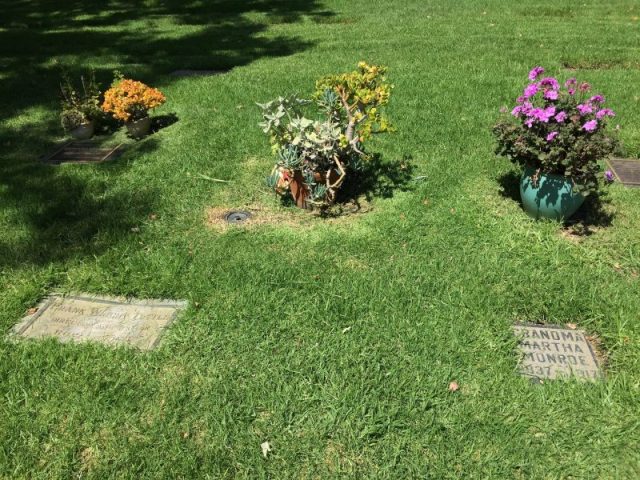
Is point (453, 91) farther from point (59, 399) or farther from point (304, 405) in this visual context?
point (59, 399)

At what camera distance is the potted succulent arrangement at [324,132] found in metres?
4.21

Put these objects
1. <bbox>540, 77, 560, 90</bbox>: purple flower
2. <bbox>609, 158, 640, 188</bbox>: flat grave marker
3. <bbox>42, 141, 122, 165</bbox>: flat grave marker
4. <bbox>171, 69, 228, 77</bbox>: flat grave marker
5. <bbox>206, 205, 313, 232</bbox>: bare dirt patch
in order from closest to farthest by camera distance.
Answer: <bbox>540, 77, 560, 90</bbox>: purple flower → <bbox>206, 205, 313, 232</bbox>: bare dirt patch → <bbox>609, 158, 640, 188</bbox>: flat grave marker → <bbox>42, 141, 122, 165</bbox>: flat grave marker → <bbox>171, 69, 228, 77</bbox>: flat grave marker

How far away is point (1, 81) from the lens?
8.34 m

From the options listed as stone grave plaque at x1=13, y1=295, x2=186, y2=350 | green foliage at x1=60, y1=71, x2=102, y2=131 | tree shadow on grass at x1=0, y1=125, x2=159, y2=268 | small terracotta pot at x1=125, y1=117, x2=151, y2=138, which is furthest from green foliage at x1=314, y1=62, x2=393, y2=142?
green foliage at x1=60, y1=71, x2=102, y2=131

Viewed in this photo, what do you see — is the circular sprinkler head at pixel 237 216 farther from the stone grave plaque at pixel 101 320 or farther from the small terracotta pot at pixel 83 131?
the small terracotta pot at pixel 83 131

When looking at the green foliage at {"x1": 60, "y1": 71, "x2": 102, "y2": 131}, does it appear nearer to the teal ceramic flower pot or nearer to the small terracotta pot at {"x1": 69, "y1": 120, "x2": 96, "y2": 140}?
the small terracotta pot at {"x1": 69, "y1": 120, "x2": 96, "y2": 140}

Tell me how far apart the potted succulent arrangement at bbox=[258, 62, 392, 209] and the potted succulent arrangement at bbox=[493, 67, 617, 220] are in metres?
1.13

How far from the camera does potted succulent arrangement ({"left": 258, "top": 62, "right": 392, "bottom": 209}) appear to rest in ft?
13.8

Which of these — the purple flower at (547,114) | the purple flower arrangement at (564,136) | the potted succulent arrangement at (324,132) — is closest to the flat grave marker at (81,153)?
the potted succulent arrangement at (324,132)

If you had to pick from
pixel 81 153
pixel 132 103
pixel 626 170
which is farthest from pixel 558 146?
pixel 81 153

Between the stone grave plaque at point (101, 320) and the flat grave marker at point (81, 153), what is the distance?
252cm

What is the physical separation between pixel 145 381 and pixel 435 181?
3279mm

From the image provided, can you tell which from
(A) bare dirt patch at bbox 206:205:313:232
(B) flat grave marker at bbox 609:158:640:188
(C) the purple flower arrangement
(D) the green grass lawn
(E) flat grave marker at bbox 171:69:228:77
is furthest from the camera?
(E) flat grave marker at bbox 171:69:228:77

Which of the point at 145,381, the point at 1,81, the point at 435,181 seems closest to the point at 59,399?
the point at 145,381
